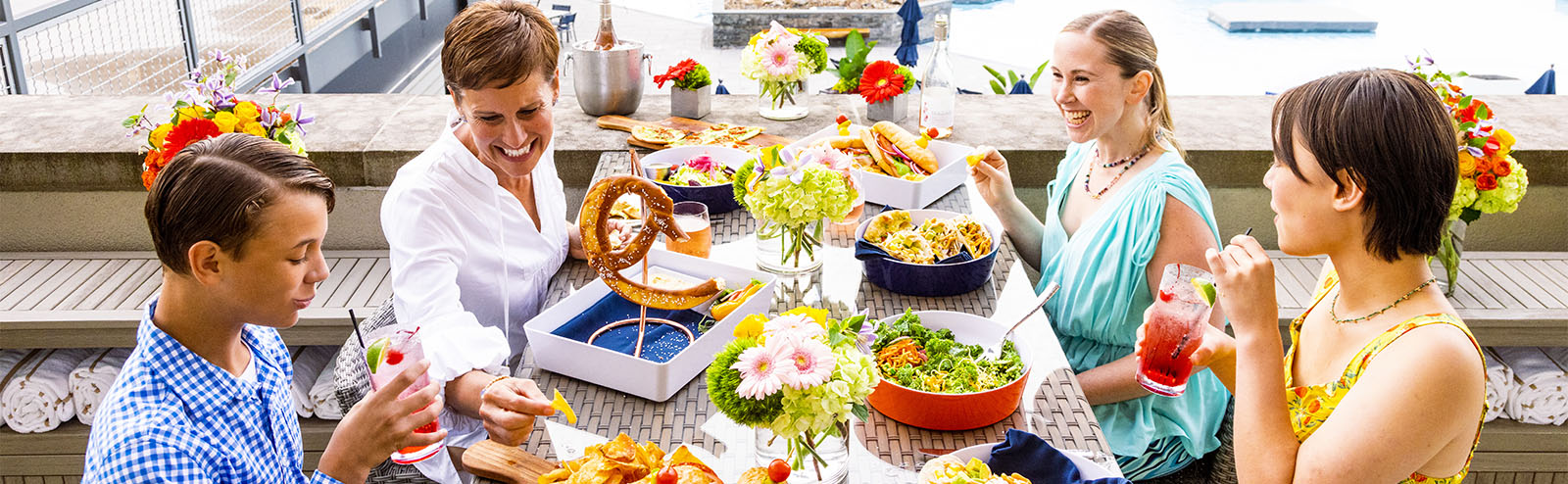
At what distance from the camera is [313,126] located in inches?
123

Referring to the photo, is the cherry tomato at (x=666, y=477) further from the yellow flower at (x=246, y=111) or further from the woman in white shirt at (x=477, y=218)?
the yellow flower at (x=246, y=111)

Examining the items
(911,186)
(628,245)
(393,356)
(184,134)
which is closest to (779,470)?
(393,356)

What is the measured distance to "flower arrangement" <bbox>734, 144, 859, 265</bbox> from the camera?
1.98 m

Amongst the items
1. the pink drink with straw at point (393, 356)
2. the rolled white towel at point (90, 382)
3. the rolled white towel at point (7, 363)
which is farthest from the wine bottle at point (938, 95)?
the rolled white towel at point (7, 363)

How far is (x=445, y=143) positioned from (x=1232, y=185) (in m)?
2.09

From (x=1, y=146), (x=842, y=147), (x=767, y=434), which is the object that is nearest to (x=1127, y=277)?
(x=842, y=147)

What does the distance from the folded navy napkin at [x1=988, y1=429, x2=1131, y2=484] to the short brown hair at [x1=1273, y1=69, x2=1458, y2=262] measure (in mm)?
514

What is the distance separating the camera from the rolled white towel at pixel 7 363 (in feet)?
8.63

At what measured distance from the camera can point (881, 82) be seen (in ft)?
10.3

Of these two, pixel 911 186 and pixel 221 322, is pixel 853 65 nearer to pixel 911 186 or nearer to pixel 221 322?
pixel 911 186

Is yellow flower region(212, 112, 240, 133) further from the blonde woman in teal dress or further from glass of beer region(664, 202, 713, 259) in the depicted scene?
the blonde woman in teal dress

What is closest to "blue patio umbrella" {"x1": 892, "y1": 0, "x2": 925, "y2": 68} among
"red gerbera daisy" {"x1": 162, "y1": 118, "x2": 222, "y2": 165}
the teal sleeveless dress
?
the teal sleeveless dress

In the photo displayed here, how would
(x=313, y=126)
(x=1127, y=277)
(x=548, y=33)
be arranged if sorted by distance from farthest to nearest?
(x=313, y=126) → (x=1127, y=277) → (x=548, y=33)

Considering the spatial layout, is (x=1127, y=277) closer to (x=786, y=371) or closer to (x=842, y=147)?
(x=842, y=147)
